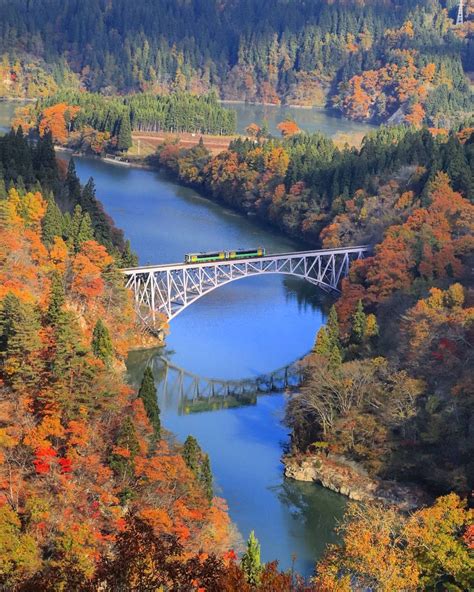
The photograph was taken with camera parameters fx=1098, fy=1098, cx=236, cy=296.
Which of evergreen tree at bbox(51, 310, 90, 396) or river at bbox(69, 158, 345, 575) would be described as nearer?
evergreen tree at bbox(51, 310, 90, 396)

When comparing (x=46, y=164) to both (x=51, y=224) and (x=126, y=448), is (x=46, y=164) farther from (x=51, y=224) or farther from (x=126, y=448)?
(x=126, y=448)

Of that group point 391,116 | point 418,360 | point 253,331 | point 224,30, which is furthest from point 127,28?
point 418,360

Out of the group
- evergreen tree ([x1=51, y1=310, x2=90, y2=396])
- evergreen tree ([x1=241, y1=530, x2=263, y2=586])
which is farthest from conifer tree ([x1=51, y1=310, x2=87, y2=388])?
evergreen tree ([x1=241, y1=530, x2=263, y2=586])

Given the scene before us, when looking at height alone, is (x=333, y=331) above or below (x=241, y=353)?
above

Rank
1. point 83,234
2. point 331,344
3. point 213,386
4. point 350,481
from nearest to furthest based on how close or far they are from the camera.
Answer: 1. point 350,481
2. point 331,344
3. point 213,386
4. point 83,234

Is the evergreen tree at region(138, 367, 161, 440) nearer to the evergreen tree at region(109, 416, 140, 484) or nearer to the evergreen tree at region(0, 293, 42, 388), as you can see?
the evergreen tree at region(109, 416, 140, 484)

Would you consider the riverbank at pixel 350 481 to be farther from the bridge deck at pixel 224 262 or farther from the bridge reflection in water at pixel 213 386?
the bridge deck at pixel 224 262

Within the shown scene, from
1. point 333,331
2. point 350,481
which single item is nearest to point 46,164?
point 333,331
